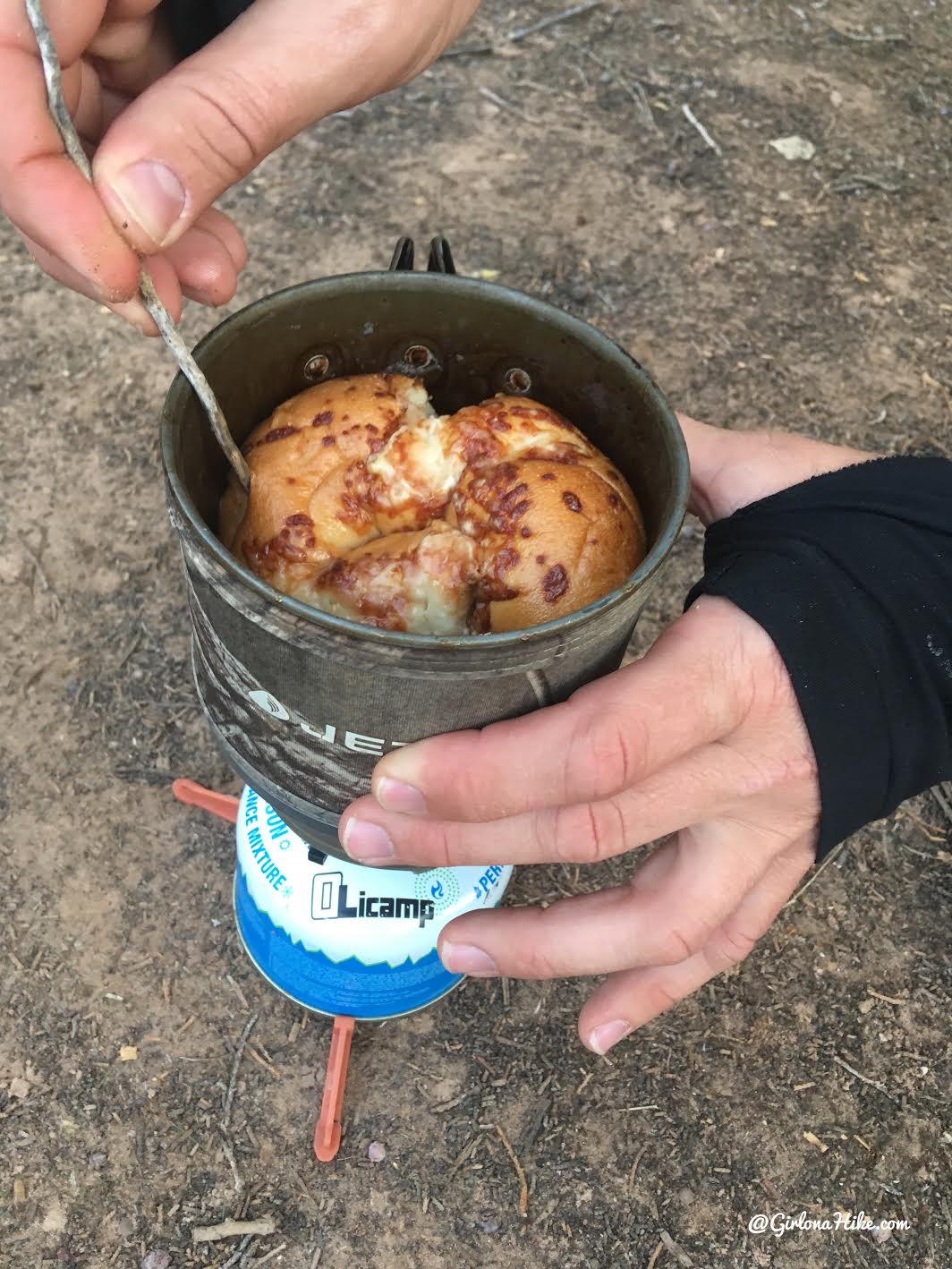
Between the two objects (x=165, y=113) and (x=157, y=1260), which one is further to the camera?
(x=157, y=1260)

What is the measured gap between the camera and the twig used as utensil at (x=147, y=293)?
1.26 metres

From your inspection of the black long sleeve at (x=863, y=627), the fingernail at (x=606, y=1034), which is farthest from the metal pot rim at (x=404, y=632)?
the fingernail at (x=606, y=1034)

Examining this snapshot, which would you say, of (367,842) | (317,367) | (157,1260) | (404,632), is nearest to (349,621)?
(404,632)

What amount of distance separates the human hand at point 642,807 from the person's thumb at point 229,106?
0.86 meters

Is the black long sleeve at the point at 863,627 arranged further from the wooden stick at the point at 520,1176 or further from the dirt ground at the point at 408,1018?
the wooden stick at the point at 520,1176

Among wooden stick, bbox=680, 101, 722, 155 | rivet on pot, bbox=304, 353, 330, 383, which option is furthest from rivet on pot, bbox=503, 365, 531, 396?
wooden stick, bbox=680, 101, 722, 155

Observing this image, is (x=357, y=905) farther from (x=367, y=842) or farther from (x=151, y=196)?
(x=151, y=196)

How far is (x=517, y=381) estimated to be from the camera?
1862 millimetres

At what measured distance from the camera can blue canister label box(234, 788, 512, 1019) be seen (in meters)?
2.18

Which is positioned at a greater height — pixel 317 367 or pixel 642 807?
pixel 317 367

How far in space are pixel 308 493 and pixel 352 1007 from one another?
1.25 m

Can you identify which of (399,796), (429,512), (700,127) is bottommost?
(700,127)

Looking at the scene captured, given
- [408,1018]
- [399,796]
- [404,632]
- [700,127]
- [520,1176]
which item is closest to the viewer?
[404,632]

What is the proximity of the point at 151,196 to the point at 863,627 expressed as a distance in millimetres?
1269
